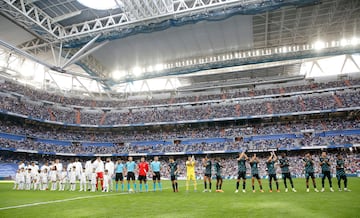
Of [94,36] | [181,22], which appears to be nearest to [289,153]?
[181,22]

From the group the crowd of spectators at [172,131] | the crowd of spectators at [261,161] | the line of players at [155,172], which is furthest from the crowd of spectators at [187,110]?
the line of players at [155,172]

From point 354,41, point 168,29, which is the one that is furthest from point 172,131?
point 354,41

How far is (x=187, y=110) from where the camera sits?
173 ft

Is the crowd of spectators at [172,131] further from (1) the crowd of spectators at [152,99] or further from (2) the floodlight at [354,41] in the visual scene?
(2) the floodlight at [354,41]

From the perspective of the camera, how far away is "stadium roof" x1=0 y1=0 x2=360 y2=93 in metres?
27.9

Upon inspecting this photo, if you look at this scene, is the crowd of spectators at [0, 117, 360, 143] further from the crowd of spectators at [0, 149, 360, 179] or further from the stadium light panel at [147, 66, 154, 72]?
the stadium light panel at [147, 66, 154, 72]

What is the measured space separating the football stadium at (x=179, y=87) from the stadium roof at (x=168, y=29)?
6.9 inches

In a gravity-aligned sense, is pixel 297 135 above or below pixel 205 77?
below

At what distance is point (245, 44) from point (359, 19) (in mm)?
14127

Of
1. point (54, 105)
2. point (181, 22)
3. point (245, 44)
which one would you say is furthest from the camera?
point (54, 105)

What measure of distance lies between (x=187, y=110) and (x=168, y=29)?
65.9 ft

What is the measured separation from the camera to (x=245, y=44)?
39.1m

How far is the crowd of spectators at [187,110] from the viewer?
142 feet

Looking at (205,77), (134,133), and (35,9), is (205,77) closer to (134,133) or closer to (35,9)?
(134,133)
